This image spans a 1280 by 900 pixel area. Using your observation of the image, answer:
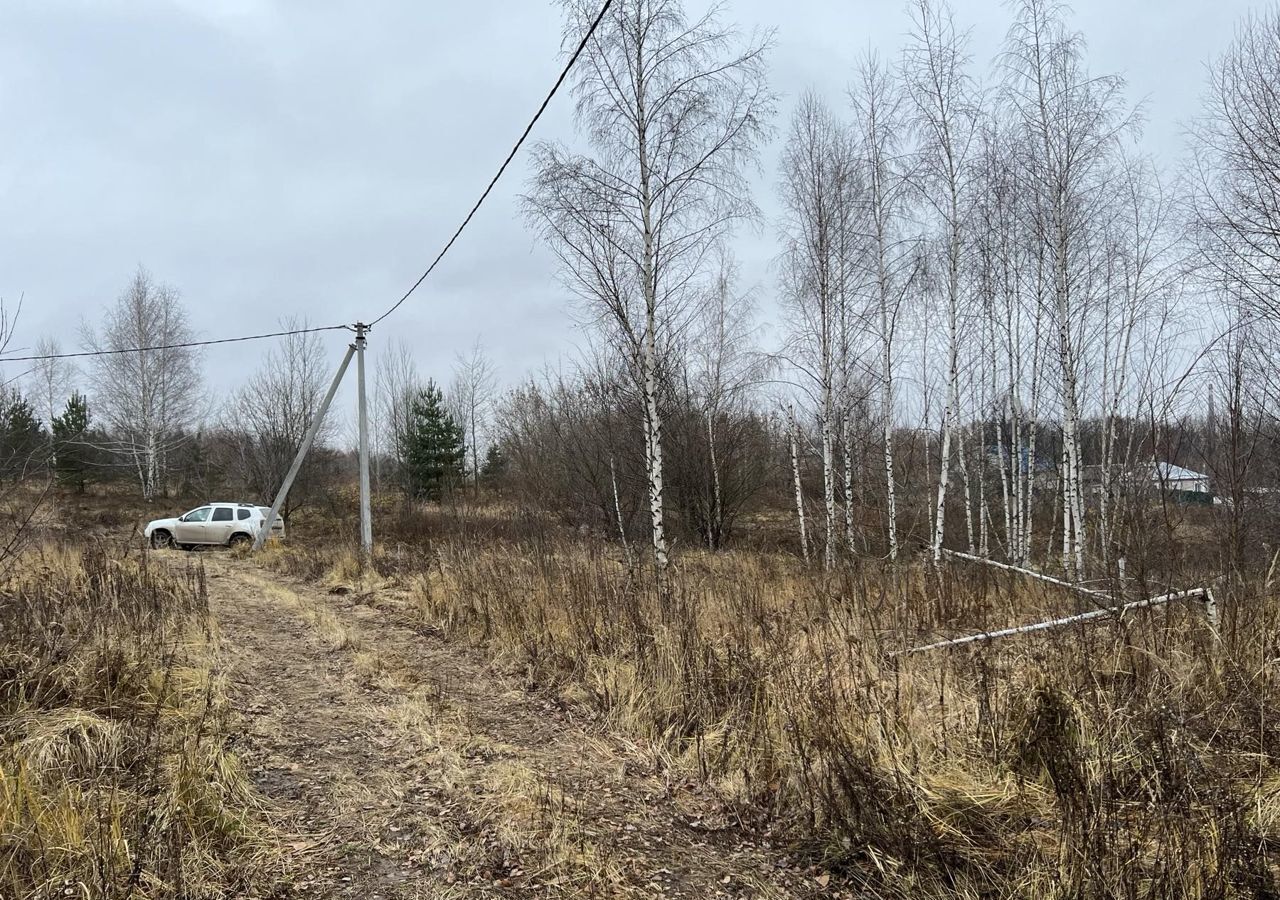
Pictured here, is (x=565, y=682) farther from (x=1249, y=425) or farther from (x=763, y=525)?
(x=763, y=525)

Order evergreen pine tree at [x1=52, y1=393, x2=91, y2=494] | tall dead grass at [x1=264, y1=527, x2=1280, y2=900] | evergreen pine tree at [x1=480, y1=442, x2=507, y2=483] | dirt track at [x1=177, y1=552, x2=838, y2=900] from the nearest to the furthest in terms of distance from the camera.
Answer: tall dead grass at [x1=264, y1=527, x2=1280, y2=900]
dirt track at [x1=177, y1=552, x2=838, y2=900]
evergreen pine tree at [x1=52, y1=393, x2=91, y2=494]
evergreen pine tree at [x1=480, y1=442, x2=507, y2=483]

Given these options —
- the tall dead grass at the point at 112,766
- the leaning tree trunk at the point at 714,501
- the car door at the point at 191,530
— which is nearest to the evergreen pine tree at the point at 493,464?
the car door at the point at 191,530

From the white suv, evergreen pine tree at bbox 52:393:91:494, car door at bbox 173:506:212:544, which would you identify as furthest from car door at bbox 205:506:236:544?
evergreen pine tree at bbox 52:393:91:494

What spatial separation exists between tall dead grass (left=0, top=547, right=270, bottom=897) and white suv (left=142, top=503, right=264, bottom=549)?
1490 cm

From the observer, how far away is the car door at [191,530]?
18234 millimetres

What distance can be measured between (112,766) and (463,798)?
1615mm

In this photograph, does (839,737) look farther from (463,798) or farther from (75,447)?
(75,447)

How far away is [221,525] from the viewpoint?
18453 mm

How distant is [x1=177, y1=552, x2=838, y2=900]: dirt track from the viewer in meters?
2.74

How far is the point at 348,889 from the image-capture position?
2605 mm

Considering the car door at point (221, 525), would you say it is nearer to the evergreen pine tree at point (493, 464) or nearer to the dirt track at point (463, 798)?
the evergreen pine tree at point (493, 464)

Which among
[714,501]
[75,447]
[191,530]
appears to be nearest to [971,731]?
[714,501]

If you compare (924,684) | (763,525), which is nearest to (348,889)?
(924,684)

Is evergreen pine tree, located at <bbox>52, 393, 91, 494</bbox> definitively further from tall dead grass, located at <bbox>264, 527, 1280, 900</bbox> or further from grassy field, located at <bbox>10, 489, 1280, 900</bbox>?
tall dead grass, located at <bbox>264, 527, 1280, 900</bbox>
